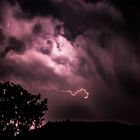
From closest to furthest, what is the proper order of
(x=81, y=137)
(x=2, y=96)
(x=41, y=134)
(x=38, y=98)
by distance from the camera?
(x=81, y=137), (x=41, y=134), (x=2, y=96), (x=38, y=98)

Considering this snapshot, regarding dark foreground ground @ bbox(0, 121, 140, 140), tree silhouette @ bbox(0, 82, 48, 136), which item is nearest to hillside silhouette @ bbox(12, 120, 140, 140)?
dark foreground ground @ bbox(0, 121, 140, 140)

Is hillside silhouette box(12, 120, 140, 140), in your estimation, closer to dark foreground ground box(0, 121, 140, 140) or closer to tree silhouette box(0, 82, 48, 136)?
dark foreground ground box(0, 121, 140, 140)

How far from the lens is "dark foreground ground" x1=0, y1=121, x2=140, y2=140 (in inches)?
1494

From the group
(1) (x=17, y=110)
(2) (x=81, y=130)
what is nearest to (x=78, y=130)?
(2) (x=81, y=130)

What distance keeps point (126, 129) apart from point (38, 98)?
36.3 metres

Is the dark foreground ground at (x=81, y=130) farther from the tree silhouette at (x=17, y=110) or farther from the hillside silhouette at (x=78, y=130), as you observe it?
the tree silhouette at (x=17, y=110)

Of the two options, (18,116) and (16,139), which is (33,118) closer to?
(18,116)

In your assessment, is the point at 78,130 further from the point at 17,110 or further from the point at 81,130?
the point at 17,110

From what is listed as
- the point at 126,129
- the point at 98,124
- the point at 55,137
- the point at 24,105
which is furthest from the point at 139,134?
the point at 24,105

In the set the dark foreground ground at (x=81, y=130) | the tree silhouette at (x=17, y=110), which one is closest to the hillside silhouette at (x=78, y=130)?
the dark foreground ground at (x=81, y=130)

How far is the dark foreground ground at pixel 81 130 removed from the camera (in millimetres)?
37938

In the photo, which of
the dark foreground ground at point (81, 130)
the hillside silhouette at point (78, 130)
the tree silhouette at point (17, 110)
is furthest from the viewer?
the tree silhouette at point (17, 110)

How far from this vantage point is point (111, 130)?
39.3 m

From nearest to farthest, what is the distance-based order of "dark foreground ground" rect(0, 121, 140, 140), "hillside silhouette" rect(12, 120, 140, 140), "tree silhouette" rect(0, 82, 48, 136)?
1. "dark foreground ground" rect(0, 121, 140, 140)
2. "hillside silhouette" rect(12, 120, 140, 140)
3. "tree silhouette" rect(0, 82, 48, 136)
